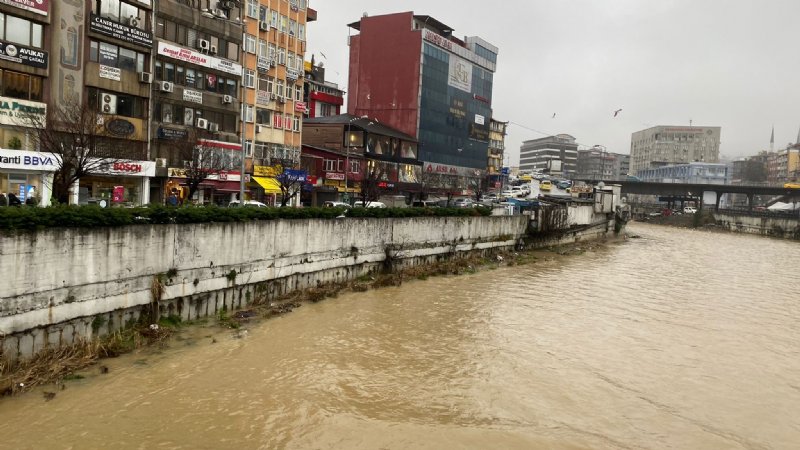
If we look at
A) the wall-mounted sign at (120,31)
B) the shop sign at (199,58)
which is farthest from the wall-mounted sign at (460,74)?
the wall-mounted sign at (120,31)

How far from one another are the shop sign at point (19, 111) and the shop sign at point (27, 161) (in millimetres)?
1673

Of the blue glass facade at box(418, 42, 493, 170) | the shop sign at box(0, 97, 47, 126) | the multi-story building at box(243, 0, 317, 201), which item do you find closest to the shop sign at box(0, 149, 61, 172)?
the shop sign at box(0, 97, 47, 126)

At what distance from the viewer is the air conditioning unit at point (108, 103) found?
1369 inches

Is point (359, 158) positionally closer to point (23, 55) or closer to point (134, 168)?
point (134, 168)

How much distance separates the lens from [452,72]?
88.6m

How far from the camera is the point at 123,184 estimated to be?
37719mm

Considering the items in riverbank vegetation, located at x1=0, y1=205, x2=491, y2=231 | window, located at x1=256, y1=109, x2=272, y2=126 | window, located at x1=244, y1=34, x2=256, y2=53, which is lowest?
riverbank vegetation, located at x1=0, y1=205, x2=491, y2=231

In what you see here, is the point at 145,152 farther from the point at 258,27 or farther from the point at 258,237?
the point at 258,237

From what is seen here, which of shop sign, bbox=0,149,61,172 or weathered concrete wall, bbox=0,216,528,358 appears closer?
weathered concrete wall, bbox=0,216,528,358

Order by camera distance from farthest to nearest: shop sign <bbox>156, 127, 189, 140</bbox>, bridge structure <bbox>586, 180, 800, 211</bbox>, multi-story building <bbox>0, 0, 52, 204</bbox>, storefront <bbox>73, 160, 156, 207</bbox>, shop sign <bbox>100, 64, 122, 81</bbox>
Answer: bridge structure <bbox>586, 180, 800, 211</bbox>, shop sign <bbox>156, 127, 189, 140</bbox>, storefront <bbox>73, 160, 156, 207</bbox>, shop sign <bbox>100, 64, 122, 81</bbox>, multi-story building <bbox>0, 0, 52, 204</bbox>

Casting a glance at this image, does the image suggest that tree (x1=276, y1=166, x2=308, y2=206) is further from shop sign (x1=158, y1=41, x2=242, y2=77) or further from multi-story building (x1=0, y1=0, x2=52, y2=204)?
multi-story building (x1=0, y1=0, x2=52, y2=204)

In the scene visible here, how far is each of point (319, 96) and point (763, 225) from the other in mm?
69109

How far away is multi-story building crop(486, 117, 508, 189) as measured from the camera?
112062 mm

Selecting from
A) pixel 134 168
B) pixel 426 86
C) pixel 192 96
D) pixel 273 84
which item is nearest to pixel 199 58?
pixel 192 96
